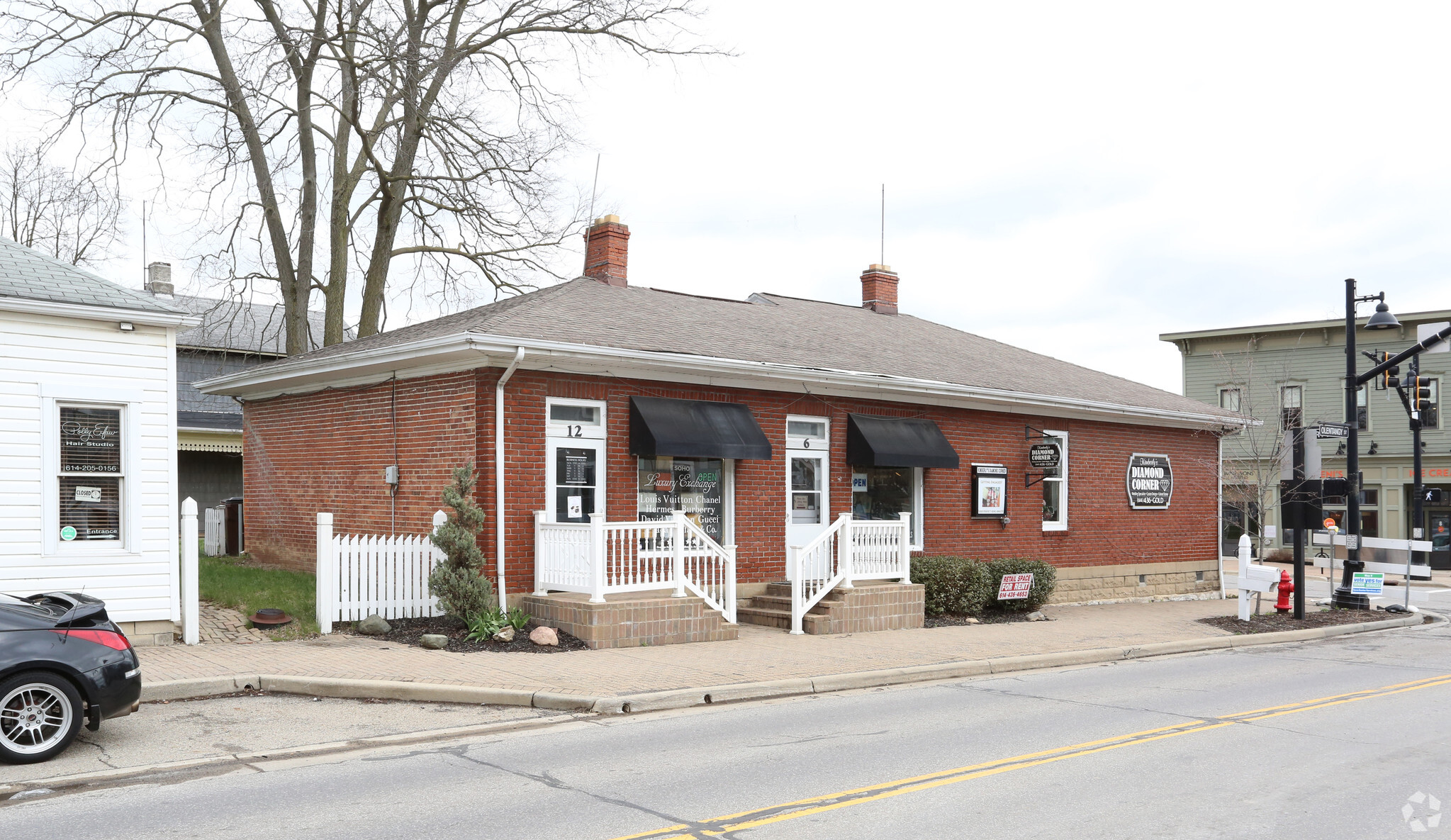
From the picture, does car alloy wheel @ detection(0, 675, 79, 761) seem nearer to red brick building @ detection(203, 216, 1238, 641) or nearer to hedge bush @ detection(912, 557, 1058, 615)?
red brick building @ detection(203, 216, 1238, 641)

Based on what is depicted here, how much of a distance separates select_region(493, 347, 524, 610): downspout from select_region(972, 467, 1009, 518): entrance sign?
8.93 meters

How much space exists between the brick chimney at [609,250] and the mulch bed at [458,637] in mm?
8108

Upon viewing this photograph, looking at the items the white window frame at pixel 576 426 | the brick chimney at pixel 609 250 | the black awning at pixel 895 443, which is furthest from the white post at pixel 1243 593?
the brick chimney at pixel 609 250

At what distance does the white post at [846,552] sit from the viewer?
1577 centimetres

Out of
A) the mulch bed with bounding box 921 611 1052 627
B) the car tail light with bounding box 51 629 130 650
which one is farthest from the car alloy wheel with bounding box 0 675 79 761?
the mulch bed with bounding box 921 611 1052 627

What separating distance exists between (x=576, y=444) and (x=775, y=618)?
371cm

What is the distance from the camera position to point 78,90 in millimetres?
21688

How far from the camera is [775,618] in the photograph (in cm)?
1584

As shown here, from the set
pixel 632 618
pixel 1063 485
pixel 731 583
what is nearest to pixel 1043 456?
pixel 1063 485

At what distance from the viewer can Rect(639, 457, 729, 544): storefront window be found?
51.4 feet

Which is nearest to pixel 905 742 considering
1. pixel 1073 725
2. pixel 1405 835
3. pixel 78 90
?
pixel 1073 725

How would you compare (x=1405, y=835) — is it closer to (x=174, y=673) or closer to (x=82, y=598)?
(x=82, y=598)

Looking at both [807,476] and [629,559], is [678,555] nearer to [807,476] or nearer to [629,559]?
[629,559]

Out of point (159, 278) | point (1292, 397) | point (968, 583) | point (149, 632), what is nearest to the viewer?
point (149, 632)
